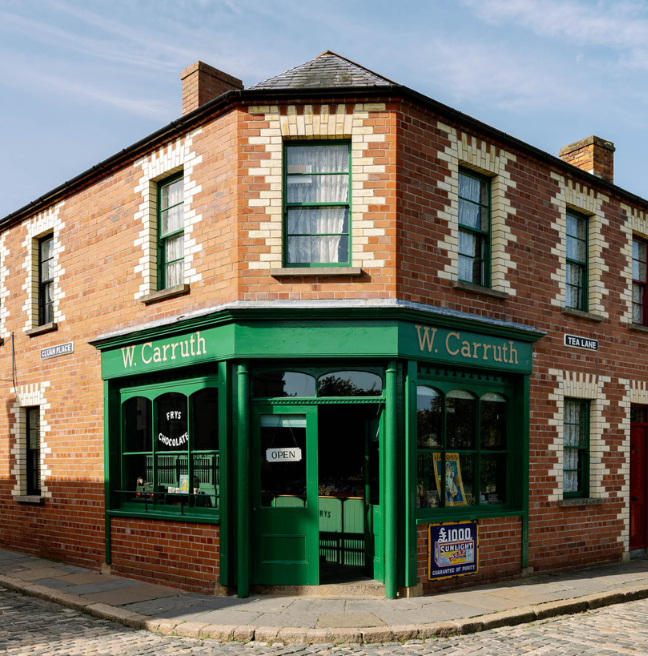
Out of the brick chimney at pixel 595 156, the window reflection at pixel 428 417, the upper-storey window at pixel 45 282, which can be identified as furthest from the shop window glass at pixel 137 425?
the brick chimney at pixel 595 156

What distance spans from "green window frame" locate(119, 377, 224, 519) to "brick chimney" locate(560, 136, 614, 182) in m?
8.60

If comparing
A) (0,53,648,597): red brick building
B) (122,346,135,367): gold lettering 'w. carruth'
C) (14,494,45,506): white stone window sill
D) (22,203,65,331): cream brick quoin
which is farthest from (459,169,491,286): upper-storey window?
(14,494,45,506): white stone window sill

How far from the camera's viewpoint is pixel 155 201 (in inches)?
428

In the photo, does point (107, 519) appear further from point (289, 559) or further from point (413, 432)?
point (413, 432)

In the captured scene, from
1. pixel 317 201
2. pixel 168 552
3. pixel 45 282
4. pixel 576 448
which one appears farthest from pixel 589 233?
pixel 45 282

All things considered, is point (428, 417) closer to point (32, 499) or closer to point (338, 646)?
point (338, 646)

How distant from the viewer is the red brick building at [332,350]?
9.15 m

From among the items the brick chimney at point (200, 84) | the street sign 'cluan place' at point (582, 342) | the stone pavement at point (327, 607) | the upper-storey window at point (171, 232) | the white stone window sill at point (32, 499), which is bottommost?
the stone pavement at point (327, 607)

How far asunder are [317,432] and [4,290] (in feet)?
27.9

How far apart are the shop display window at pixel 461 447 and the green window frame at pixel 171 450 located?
2.74 meters

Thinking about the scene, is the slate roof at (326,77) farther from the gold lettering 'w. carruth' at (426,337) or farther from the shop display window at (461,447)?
the shop display window at (461,447)

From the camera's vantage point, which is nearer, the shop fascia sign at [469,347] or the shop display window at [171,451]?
the shop fascia sign at [469,347]

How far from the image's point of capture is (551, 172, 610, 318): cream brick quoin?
11789 mm

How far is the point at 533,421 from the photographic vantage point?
1102 cm
